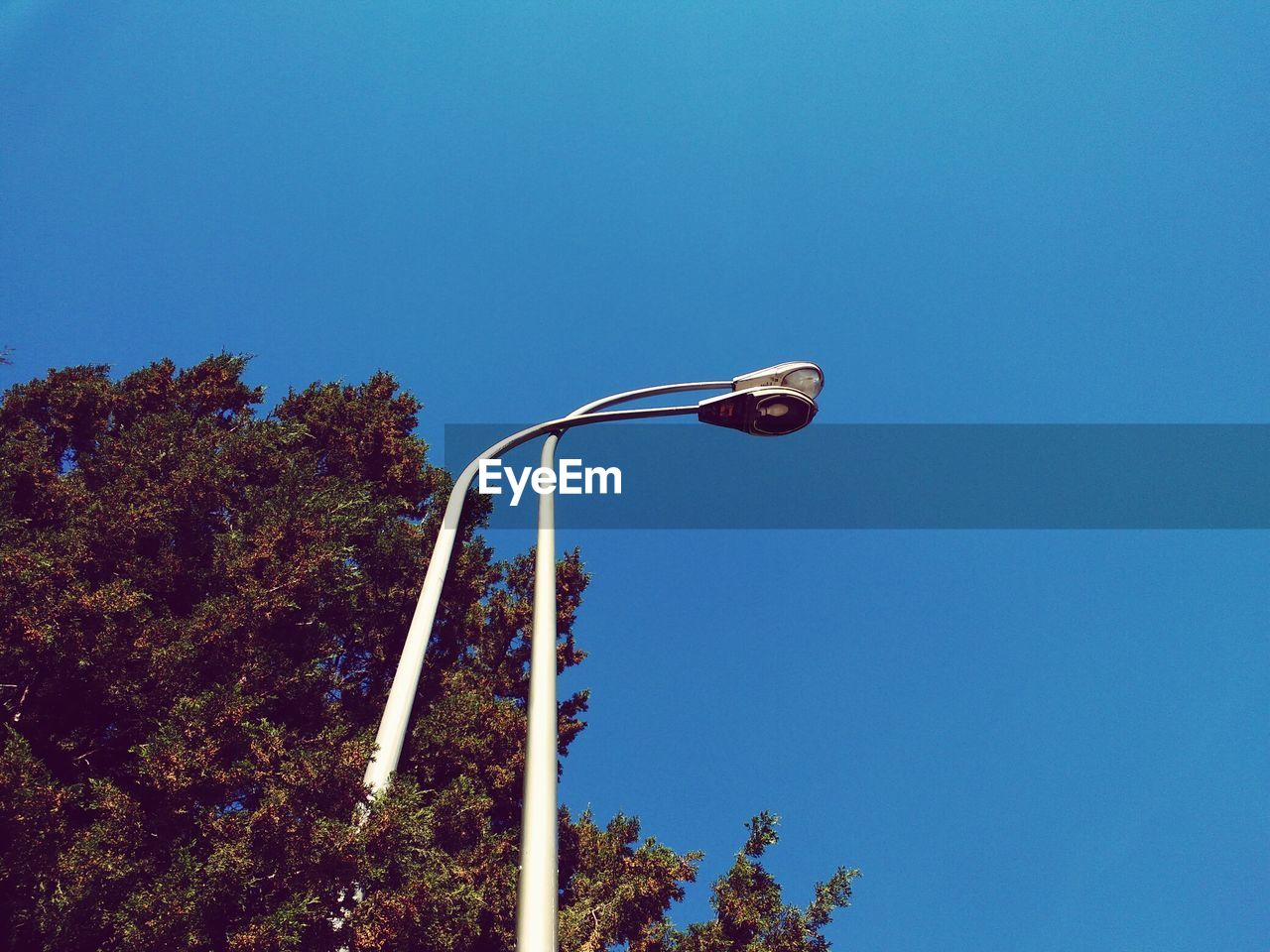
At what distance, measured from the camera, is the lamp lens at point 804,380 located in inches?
219

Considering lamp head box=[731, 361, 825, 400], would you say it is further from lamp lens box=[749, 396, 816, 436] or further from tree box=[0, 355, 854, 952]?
tree box=[0, 355, 854, 952]

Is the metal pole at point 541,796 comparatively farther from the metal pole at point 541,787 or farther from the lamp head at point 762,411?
the lamp head at point 762,411

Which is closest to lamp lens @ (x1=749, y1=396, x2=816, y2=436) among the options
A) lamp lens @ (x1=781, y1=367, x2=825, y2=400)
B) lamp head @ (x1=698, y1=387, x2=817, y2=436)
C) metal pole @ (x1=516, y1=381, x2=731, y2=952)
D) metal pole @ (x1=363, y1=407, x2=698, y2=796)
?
lamp head @ (x1=698, y1=387, x2=817, y2=436)

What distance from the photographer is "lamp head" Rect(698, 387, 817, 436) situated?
5.52 m

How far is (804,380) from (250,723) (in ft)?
19.5

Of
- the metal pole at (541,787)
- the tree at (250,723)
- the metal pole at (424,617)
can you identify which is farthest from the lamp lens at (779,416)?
the tree at (250,723)

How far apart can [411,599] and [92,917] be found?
5.14 metres

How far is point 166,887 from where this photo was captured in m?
5.75

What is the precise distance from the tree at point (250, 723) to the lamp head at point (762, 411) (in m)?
3.85

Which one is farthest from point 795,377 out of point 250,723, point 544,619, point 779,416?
point 250,723

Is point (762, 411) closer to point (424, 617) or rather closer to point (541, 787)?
point (424, 617)

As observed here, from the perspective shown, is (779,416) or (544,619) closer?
(544,619)

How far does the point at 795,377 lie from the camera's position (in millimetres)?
5562

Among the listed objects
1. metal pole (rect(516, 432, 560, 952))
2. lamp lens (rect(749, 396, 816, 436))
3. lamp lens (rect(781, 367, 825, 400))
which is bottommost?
metal pole (rect(516, 432, 560, 952))
